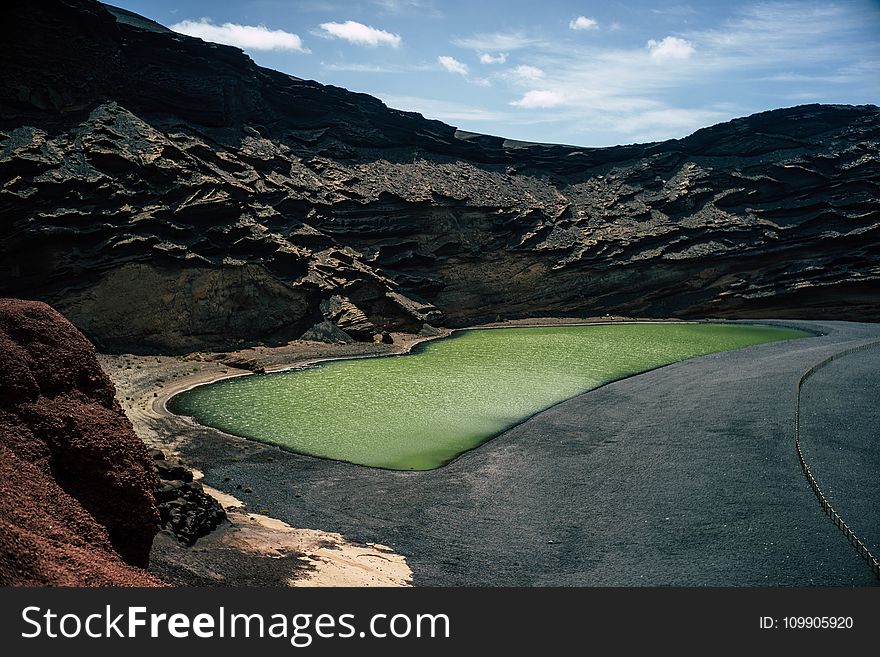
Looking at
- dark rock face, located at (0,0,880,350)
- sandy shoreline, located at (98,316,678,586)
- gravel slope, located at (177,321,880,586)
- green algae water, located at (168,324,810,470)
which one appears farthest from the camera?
dark rock face, located at (0,0,880,350)

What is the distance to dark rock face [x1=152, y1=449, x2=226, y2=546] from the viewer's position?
1075 centimetres

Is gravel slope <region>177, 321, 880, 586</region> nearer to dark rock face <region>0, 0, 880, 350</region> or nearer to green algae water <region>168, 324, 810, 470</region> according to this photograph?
green algae water <region>168, 324, 810, 470</region>

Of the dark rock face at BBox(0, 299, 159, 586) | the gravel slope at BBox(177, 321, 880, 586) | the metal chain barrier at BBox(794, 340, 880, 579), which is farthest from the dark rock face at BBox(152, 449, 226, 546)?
the metal chain barrier at BBox(794, 340, 880, 579)

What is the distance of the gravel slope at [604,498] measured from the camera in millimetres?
10578

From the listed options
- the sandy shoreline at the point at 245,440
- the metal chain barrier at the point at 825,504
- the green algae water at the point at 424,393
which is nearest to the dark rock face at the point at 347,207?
the sandy shoreline at the point at 245,440

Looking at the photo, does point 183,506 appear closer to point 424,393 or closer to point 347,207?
point 424,393

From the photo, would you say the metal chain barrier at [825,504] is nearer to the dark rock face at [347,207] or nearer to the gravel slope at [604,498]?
the gravel slope at [604,498]

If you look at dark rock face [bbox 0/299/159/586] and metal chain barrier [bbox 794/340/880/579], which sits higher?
dark rock face [bbox 0/299/159/586]

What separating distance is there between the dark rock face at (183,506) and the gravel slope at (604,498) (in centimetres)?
238

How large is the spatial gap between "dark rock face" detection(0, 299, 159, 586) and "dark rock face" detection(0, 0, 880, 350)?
30128 millimetres

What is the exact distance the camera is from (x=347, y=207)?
171 ft

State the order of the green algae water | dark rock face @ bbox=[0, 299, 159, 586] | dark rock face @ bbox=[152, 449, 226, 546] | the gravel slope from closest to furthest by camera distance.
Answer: dark rock face @ bbox=[0, 299, 159, 586] < the gravel slope < dark rock face @ bbox=[152, 449, 226, 546] < the green algae water

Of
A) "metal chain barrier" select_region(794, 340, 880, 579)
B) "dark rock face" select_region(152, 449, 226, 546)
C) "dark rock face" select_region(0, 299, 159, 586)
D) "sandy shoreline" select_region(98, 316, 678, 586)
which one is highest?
"dark rock face" select_region(0, 299, 159, 586)

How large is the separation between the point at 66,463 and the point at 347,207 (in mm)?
46725
